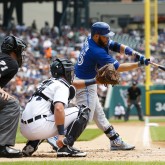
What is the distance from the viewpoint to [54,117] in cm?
780

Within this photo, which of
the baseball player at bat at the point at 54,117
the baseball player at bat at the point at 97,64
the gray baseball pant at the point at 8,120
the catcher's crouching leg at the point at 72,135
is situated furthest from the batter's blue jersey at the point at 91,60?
the gray baseball pant at the point at 8,120

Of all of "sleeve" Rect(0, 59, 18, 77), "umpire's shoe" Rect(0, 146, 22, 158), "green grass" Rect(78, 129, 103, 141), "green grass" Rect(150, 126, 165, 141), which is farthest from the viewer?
"green grass" Rect(78, 129, 103, 141)

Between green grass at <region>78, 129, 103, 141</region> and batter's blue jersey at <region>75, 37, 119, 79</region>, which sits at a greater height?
batter's blue jersey at <region>75, 37, 119, 79</region>

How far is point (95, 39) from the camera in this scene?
9.20 metres

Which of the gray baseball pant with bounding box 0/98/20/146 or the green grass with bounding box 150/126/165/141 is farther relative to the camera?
the green grass with bounding box 150/126/165/141

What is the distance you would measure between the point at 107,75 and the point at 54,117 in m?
1.25

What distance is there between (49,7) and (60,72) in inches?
1656

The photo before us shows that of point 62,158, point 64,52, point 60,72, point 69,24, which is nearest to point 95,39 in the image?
point 60,72

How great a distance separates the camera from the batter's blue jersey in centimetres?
902

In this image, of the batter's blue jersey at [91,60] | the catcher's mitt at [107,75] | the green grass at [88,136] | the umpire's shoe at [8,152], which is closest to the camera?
the umpire's shoe at [8,152]

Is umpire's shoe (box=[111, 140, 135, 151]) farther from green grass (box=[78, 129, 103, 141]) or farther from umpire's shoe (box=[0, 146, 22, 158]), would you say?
green grass (box=[78, 129, 103, 141])

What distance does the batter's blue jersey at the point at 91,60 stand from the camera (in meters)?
9.02

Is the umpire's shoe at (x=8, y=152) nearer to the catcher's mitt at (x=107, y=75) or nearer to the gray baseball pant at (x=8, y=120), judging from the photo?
the gray baseball pant at (x=8, y=120)

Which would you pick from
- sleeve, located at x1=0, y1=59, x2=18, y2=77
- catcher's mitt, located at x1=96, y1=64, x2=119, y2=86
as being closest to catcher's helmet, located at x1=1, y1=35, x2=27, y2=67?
sleeve, located at x1=0, y1=59, x2=18, y2=77
